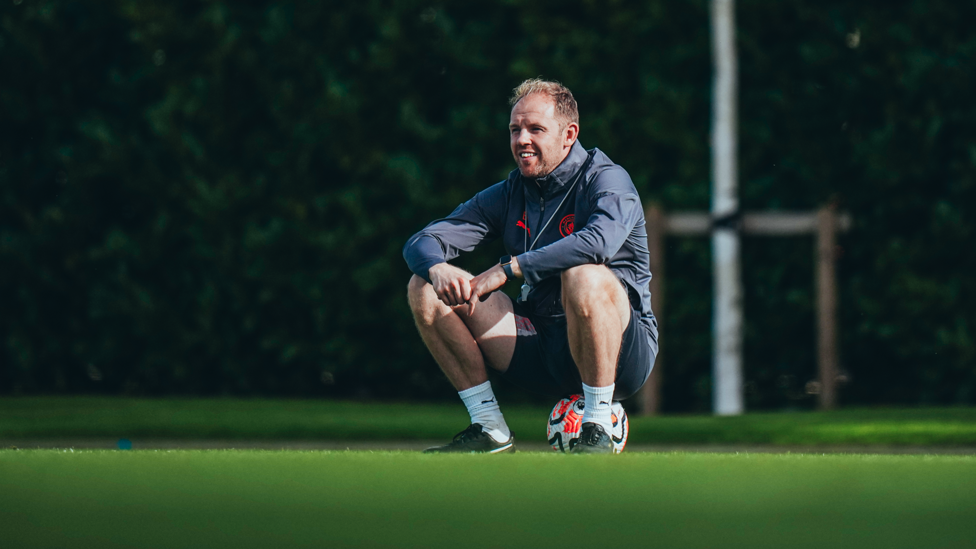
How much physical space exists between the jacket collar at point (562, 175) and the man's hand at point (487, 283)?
1.26ft

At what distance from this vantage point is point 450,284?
3477 mm

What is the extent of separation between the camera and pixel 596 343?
3.37 meters

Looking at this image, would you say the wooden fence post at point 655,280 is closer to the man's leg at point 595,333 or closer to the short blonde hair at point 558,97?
the short blonde hair at point 558,97

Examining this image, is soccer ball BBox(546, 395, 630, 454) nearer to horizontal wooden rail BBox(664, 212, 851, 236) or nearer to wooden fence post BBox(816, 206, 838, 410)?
horizontal wooden rail BBox(664, 212, 851, 236)

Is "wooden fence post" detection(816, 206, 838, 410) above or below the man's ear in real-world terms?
below

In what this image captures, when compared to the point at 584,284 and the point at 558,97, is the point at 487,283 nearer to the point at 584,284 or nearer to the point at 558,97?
the point at 584,284

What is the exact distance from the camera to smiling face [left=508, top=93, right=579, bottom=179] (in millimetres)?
3611

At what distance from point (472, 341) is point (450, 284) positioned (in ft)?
1.16

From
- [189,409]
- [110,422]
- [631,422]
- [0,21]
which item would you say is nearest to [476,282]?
[631,422]

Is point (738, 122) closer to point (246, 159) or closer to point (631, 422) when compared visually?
point (631, 422)

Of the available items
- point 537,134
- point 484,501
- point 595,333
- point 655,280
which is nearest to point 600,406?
point 595,333

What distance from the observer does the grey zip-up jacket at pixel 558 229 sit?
3381 millimetres

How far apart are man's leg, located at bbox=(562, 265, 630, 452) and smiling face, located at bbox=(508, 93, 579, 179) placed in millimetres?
454

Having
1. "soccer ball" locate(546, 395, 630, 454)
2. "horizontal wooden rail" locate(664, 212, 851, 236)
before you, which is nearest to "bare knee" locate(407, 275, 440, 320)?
"soccer ball" locate(546, 395, 630, 454)
